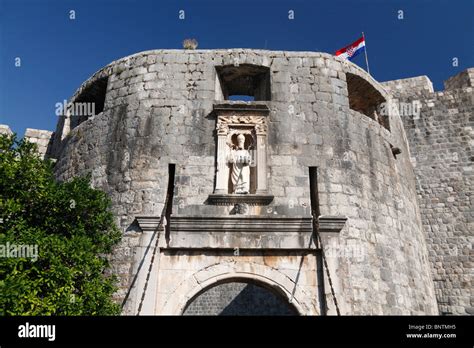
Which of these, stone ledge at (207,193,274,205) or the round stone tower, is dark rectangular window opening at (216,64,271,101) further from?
stone ledge at (207,193,274,205)

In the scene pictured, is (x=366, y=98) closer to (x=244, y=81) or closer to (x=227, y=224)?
(x=244, y=81)

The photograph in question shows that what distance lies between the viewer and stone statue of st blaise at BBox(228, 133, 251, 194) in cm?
766

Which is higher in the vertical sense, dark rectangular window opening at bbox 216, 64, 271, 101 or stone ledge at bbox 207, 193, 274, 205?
dark rectangular window opening at bbox 216, 64, 271, 101

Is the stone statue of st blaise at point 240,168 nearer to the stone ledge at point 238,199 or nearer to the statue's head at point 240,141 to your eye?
the statue's head at point 240,141

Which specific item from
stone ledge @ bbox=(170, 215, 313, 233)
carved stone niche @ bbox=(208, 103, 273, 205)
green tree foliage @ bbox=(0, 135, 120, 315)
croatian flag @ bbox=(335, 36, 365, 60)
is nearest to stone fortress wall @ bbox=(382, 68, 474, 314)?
croatian flag @ bbox=(335, 36, 365, 60)

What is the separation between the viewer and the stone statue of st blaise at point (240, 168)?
25.1ft

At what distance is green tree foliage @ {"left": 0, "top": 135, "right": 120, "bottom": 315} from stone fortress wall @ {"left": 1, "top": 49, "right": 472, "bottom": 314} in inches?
16.2

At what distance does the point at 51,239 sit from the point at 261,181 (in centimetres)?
355

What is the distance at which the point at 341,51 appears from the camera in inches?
559

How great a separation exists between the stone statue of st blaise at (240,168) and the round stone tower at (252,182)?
2 cm

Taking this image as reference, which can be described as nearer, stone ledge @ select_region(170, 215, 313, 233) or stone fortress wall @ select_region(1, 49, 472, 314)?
stone fortress wall @ select_region(1, 49, 472, 314)

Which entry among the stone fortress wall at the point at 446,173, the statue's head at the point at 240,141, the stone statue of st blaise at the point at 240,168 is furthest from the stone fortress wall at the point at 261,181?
the stone fortress wall at the point at 446,173

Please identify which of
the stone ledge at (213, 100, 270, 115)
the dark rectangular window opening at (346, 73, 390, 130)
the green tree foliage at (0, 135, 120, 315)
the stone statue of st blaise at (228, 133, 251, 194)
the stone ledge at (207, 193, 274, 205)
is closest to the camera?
the green tree foliage at (0, 135, 120, 315)

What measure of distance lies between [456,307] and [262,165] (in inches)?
272
